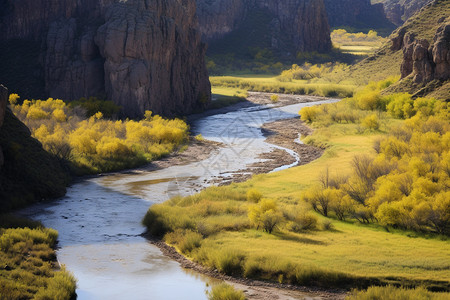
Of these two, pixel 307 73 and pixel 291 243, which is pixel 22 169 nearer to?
pixel 291 243

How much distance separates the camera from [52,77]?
69.9 metres

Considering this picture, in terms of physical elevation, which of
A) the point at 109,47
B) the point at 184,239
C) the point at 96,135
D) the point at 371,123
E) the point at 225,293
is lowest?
the point at 184,239

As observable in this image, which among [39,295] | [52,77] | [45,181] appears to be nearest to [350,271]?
[39,295]

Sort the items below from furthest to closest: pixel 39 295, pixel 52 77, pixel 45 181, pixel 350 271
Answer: pixel 52 77 < pixel 45 181 < pixel 350 271 < pixel 39 295

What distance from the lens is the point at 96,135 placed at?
169 feet

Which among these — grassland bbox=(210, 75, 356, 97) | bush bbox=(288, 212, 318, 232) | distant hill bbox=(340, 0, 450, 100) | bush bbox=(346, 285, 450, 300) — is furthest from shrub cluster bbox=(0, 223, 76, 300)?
grassland bbox=(210, 75, 356, 97)

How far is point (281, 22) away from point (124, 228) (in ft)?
458

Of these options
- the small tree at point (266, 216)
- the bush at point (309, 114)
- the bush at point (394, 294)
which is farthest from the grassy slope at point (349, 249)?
the bush at point (309, 114)

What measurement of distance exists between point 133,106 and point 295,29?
4033 inches

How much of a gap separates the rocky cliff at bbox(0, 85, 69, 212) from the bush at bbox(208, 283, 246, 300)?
620 inches

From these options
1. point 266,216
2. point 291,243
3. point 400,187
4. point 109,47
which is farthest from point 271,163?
point 109,47

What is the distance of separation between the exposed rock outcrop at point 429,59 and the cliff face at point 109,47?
1051 inches

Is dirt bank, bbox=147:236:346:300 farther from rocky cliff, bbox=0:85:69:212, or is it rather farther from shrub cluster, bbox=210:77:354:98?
shrub cluster, bbox=210:77:354:98

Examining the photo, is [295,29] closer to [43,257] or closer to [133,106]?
[133,106]
